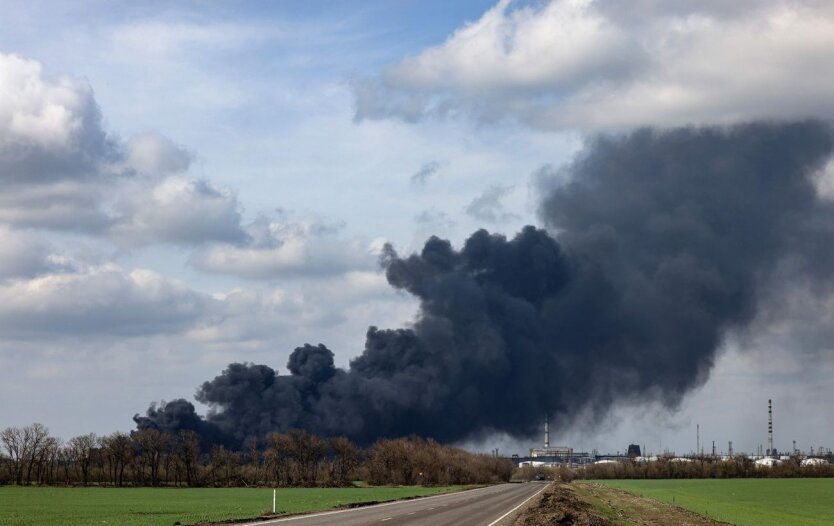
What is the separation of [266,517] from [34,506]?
38.2 m

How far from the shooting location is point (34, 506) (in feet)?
312

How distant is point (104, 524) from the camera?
65500mm

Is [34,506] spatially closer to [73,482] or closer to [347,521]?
[347,521]

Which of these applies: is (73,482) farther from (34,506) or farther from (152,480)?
(34,506)

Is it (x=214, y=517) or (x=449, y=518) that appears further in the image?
(x=214, y=517)

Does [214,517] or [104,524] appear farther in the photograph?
[214,517]

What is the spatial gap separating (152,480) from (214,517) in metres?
136

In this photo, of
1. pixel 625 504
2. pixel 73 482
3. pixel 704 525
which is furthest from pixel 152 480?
pixel 704 525

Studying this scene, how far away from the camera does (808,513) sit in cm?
9431

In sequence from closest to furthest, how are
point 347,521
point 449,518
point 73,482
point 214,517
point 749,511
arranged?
point 347,521 → point 449,518 → point 214,517 → point 749,511 → point 73,482

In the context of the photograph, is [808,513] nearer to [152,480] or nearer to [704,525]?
[704,525]

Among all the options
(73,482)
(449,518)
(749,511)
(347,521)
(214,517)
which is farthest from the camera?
(73,482)

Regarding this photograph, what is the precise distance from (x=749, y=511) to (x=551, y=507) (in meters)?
30.4

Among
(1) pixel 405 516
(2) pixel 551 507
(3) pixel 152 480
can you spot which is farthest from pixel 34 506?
(3) pixel 152 480
